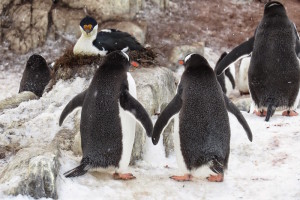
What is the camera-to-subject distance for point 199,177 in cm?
433

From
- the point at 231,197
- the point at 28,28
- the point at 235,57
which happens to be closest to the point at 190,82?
the point at 231,197

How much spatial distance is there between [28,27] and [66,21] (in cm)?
84

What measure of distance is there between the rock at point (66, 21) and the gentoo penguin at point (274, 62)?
567 centimetres

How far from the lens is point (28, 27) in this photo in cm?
1124

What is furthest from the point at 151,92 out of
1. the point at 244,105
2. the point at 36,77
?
the point at 36,77

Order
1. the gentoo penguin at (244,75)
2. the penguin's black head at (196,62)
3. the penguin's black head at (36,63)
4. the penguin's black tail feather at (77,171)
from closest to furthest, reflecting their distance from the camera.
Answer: the penguin's black tail feather at (77,171) → the penguin's black head at (196,62) → the penguin's black head at (36,63) → the gentoo penguin at (244,75)

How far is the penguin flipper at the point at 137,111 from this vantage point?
4125 mm

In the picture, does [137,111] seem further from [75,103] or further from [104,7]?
[104,7]

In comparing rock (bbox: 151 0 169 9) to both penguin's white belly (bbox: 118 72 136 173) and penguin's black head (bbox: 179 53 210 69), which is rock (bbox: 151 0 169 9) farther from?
penguin's white belly (bbox: 118 72 136 173)

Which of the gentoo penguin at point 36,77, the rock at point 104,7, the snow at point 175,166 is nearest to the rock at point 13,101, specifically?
the snow at point 175,166

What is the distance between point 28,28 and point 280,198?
27.9 ft

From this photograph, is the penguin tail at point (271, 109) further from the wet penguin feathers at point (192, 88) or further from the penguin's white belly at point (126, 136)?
the penguin's white belly at point (126, 136)

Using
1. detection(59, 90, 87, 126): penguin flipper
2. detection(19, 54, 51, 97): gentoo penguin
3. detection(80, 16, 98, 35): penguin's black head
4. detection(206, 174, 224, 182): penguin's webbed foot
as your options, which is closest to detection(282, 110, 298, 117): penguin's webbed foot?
detection(206, 174, 224, 182): penguin's webbed foot

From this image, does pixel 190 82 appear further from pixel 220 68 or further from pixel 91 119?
pixel 220 68
